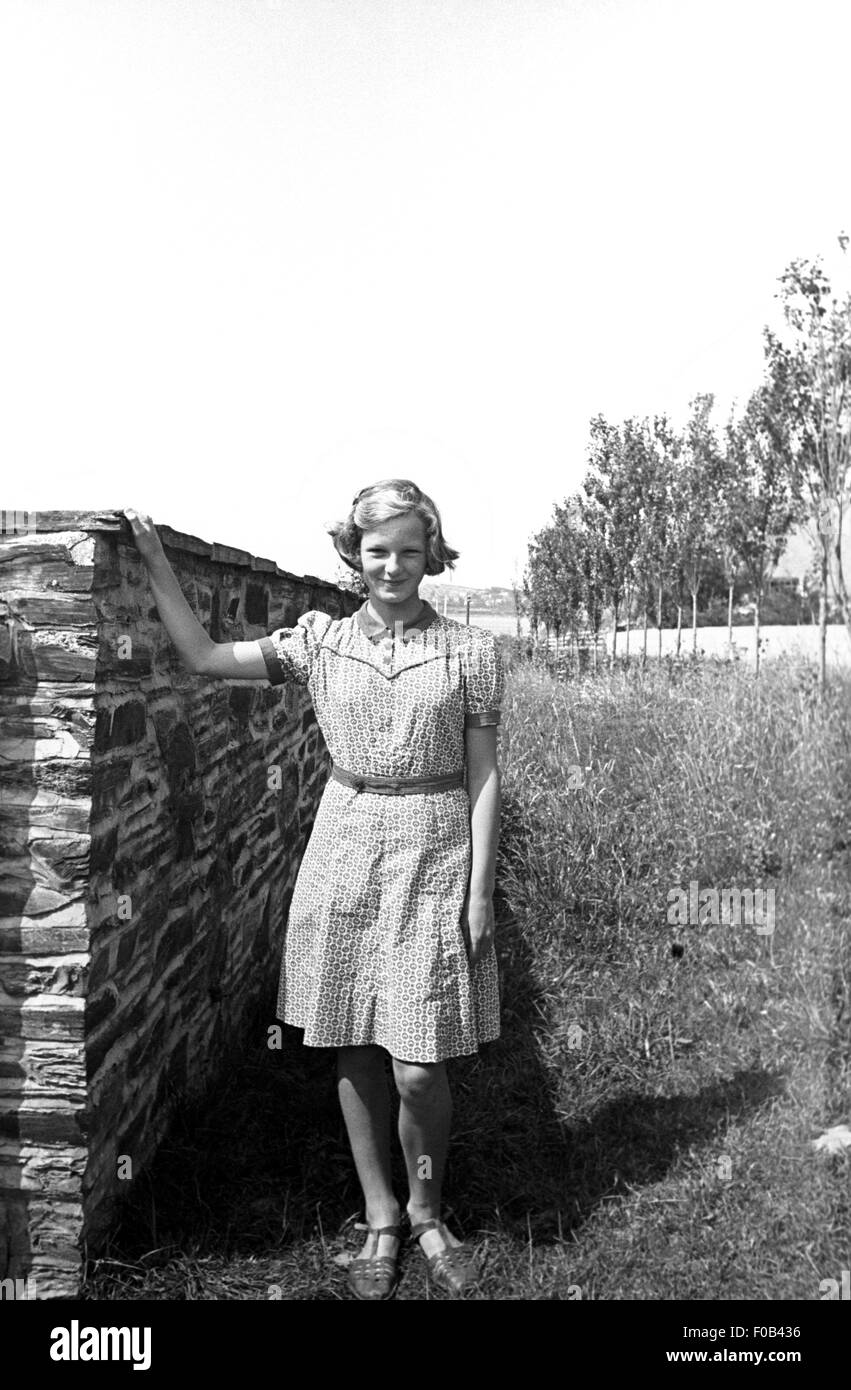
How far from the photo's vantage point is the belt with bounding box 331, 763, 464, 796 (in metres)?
2.49

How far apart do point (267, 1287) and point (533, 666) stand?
11.2 meters

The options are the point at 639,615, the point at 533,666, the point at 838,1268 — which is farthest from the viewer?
the point at 639,615

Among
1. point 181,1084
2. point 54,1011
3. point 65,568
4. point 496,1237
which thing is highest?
point 65,568

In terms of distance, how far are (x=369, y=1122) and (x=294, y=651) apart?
3.90 feet

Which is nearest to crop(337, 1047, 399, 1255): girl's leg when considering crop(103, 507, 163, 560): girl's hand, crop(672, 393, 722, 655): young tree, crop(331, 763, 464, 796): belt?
crop(331, 763, 464, 796): belt

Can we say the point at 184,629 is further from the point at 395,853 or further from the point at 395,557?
the point at 395,853

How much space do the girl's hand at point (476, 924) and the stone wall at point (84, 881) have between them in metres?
0.83

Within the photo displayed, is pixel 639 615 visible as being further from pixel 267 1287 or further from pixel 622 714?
pixel 267 1287

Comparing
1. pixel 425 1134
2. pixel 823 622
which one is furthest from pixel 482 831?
pixel 823 622

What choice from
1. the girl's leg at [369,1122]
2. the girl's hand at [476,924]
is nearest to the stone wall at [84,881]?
the girl's leg at [369,1122]

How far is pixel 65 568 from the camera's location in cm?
227

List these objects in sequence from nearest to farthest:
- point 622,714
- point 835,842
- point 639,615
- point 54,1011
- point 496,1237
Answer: point 54,1011 → point 496,1237 → point 835,842 → point 622,714 → point 639,615

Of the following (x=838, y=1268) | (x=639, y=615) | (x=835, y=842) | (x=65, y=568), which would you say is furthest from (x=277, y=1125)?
(x=639, y=615)

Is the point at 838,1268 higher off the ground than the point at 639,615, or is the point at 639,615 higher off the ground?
the point at 639,615
